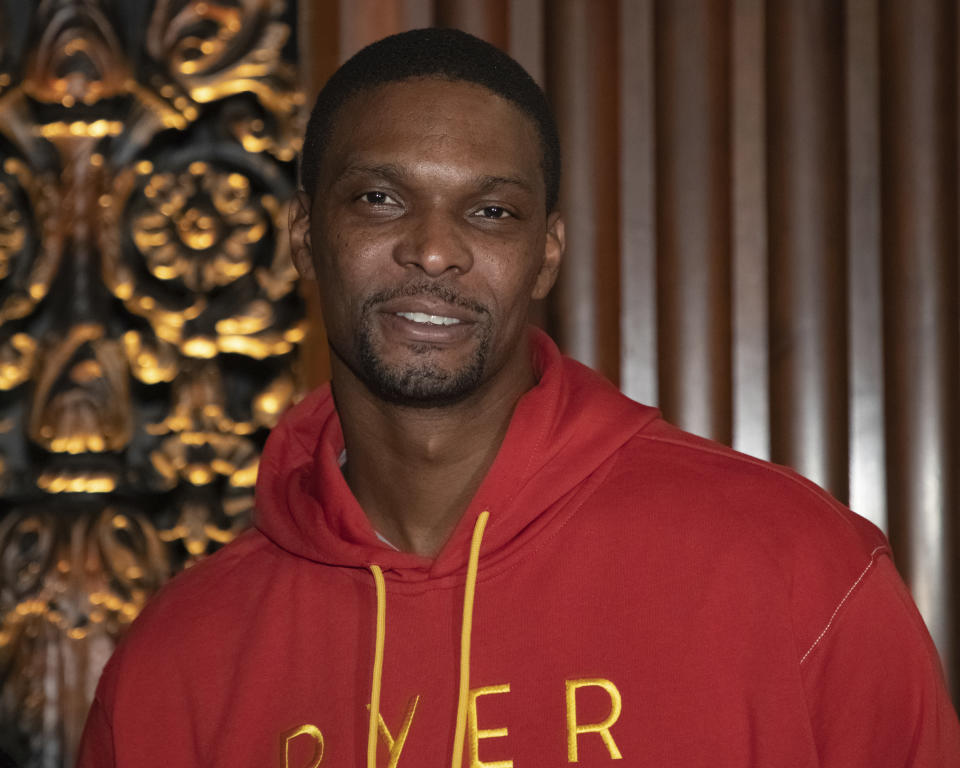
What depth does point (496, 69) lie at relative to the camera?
1035 mm

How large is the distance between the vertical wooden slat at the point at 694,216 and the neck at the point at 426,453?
14.8 inches

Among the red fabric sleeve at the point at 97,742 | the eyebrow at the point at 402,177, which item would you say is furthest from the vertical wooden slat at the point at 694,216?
the red fabric sleeve at the point at 97,742

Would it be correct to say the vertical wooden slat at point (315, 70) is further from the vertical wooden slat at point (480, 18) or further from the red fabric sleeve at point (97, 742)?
the red fabric sleeve at point (97, 742)

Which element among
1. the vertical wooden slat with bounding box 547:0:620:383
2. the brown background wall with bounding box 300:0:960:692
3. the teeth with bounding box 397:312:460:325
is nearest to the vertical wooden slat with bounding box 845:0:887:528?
the brown background wall with bounding box 300:0:960:692

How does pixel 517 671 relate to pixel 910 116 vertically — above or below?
below

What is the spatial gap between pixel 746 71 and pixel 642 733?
82 centimetres

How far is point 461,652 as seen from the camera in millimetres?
917

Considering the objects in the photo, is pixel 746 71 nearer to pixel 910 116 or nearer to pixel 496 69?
pixel 910 116

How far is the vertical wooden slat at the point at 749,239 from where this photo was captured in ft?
4.52

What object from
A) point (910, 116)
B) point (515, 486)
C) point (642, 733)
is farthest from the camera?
point (910, 116)

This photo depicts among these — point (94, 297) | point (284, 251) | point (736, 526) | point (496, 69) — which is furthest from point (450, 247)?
point (94, 297)

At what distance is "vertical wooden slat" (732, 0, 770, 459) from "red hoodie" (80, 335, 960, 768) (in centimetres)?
36

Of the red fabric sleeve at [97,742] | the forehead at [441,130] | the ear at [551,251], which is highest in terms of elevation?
the forehead at [441,130]

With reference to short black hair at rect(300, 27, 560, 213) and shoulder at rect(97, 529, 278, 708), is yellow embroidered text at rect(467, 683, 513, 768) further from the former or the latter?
short black hair at rect(300, 27, 560, 213)
